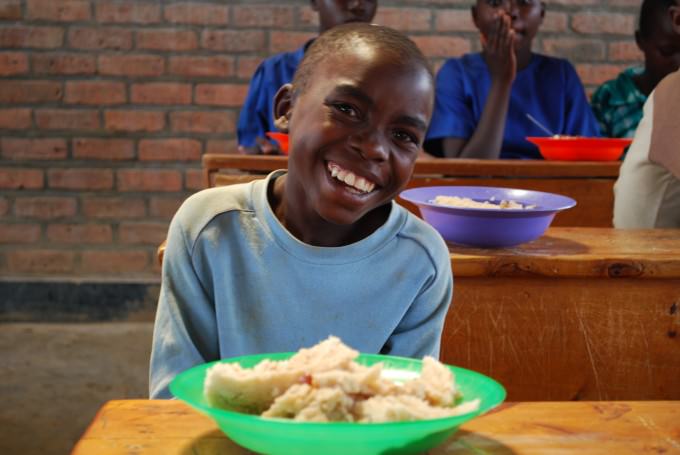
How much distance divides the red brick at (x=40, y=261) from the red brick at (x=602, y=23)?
2485mm

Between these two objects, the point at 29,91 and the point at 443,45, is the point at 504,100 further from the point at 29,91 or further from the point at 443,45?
the point at 29,91

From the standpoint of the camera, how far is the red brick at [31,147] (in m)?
3.55

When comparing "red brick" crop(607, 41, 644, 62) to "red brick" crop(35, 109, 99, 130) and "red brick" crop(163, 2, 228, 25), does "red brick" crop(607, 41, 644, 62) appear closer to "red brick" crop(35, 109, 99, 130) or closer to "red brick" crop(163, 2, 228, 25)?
"red brick" crop(163, 2, 228, 25)

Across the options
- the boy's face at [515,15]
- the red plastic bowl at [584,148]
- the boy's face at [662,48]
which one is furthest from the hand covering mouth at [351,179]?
the boy's face at [662,48]

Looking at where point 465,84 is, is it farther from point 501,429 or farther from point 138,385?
point 501,429

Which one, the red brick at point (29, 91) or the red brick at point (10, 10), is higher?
the red brick at point (10, 10)

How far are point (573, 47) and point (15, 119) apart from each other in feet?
8.15

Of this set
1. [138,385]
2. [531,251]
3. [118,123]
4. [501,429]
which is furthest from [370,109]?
[118,123]

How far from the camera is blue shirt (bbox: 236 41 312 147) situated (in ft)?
11.1

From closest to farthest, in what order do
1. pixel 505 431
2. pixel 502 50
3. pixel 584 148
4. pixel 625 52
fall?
pixel 505 431 < pixel 584 148 < pixel 502 50 < pixel 625 52

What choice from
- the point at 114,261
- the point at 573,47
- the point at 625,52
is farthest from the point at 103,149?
the point at 625,52

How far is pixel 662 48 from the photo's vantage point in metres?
3.54

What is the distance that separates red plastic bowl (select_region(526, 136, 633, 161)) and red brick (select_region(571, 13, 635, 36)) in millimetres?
1249

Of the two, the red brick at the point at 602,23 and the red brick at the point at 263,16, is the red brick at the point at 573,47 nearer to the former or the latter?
the red brick at the point at 602,23
